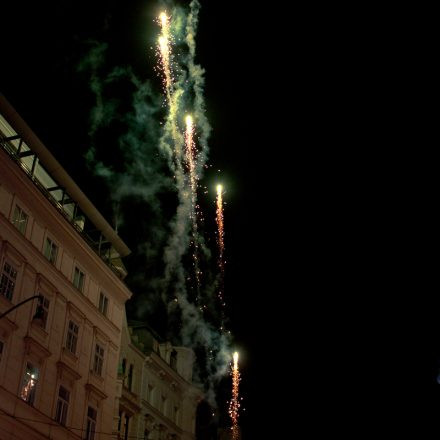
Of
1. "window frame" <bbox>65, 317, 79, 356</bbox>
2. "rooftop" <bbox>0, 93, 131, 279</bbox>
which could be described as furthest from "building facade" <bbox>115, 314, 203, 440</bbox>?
"window frame" <bbox>65, 317, 79, 356</bbox>

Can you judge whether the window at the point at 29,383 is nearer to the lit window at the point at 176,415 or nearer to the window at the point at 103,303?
the window at the point at 103,303

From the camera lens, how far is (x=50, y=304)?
2997 cm

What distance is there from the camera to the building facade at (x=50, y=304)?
26656 millimetres

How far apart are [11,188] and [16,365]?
26.6 ft

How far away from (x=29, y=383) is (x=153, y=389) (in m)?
19.1

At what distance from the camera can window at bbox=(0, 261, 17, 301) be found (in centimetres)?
2652

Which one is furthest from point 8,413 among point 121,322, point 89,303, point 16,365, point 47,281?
point 121,322

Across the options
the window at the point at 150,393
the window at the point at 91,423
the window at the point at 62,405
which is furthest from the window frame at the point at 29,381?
the window at the point at 150,393

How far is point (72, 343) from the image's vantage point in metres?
31.8

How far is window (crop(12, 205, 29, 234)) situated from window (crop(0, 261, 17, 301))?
2.15 metres

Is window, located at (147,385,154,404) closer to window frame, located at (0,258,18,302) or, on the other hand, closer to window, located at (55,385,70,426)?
window, located at (55,385,70,426)

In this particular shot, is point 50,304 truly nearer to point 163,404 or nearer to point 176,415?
point 163,404

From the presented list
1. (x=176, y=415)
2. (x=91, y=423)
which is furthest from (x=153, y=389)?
(x=91, y=423)

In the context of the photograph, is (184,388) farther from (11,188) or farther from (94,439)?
(11,188)
